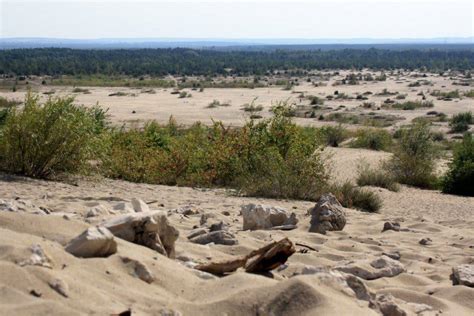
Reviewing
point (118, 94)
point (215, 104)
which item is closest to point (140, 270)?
point (215, 104)

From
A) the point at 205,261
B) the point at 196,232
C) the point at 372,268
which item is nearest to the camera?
the point at 205,261

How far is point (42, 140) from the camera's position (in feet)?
39.5

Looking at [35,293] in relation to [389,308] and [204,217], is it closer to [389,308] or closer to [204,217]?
[389,308]

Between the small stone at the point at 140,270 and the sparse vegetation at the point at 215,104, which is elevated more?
the small stone at the point at 140,270

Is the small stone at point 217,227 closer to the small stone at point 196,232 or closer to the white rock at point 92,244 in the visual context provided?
the small stone at point 196,232

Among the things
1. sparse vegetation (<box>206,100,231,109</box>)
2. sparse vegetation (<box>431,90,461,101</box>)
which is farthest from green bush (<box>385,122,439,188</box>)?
sparse vegetation (<box>431,90,461,101</box>)

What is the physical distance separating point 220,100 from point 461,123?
19.2 metres

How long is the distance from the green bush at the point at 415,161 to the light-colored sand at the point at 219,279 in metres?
8.11

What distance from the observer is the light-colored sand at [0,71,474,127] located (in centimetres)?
3659

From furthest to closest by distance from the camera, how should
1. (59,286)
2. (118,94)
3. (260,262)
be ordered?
(118,94)
(260,262)
(59,286)

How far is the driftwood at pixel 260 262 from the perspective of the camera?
5.30m

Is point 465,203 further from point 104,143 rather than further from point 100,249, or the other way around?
point 100,249

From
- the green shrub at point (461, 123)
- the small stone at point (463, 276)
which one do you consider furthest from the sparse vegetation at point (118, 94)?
the small stone at point (463, 276)

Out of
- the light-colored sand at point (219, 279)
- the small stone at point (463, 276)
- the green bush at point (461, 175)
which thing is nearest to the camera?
the light-colored sand at point (219, 279)
